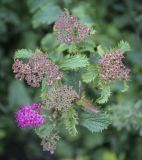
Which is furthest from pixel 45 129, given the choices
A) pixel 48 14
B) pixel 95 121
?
pixel 48 14

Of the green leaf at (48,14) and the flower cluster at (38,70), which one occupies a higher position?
the green leaf at (48,14)

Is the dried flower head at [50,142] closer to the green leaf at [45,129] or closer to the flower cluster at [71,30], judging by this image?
the green leaf at [45,129]

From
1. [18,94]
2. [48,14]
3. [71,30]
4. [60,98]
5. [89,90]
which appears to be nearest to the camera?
[60,98]

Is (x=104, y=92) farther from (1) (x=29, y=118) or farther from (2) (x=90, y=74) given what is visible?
(1) (x=29, y=118)

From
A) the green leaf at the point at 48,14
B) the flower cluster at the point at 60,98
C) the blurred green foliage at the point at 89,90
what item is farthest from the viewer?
the blurred green foliage at the point at 89,90

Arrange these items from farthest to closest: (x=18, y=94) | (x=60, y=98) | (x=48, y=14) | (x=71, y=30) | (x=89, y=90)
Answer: (x=18, y=94) → (x=89, y=90) → (x=48, y=14) → (x=71, y=30) → (x=60, y=98)

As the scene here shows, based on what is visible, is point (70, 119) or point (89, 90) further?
point (89, 90)

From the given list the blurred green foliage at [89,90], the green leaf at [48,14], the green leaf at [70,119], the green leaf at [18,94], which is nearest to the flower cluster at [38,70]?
the green leaf at [70,119]

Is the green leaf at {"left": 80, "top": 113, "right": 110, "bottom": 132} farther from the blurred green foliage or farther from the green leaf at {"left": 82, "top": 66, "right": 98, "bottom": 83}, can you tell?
the blurred green foliage
